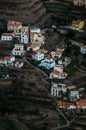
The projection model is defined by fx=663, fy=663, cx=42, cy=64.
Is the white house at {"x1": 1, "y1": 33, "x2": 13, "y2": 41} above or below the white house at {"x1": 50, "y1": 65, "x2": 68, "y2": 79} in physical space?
above

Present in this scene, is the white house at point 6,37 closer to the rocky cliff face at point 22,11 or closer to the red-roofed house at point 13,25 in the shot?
the red-roofed house at point 13,25

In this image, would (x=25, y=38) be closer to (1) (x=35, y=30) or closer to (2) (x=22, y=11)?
(1) (x=35, y=30)

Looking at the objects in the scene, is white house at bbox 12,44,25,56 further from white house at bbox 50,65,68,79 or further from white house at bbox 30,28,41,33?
white house at bbox 50,65,68,79

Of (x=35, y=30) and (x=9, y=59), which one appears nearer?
(x=9, y=59)

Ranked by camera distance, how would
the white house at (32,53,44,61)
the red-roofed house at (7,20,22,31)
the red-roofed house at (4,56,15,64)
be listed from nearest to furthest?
the red-roofed house at (4,56,15,64) → the white house at (32,53,44,61) → the red-roofed house at (7,20,22,31)

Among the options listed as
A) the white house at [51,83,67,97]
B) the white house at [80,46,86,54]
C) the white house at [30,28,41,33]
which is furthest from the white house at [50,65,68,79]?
the white house at [30,28,41,33]

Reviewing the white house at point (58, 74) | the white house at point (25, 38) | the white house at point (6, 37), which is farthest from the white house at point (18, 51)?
the white house at point (58, 74)

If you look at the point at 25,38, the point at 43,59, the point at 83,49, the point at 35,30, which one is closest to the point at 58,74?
the point at 43,59
